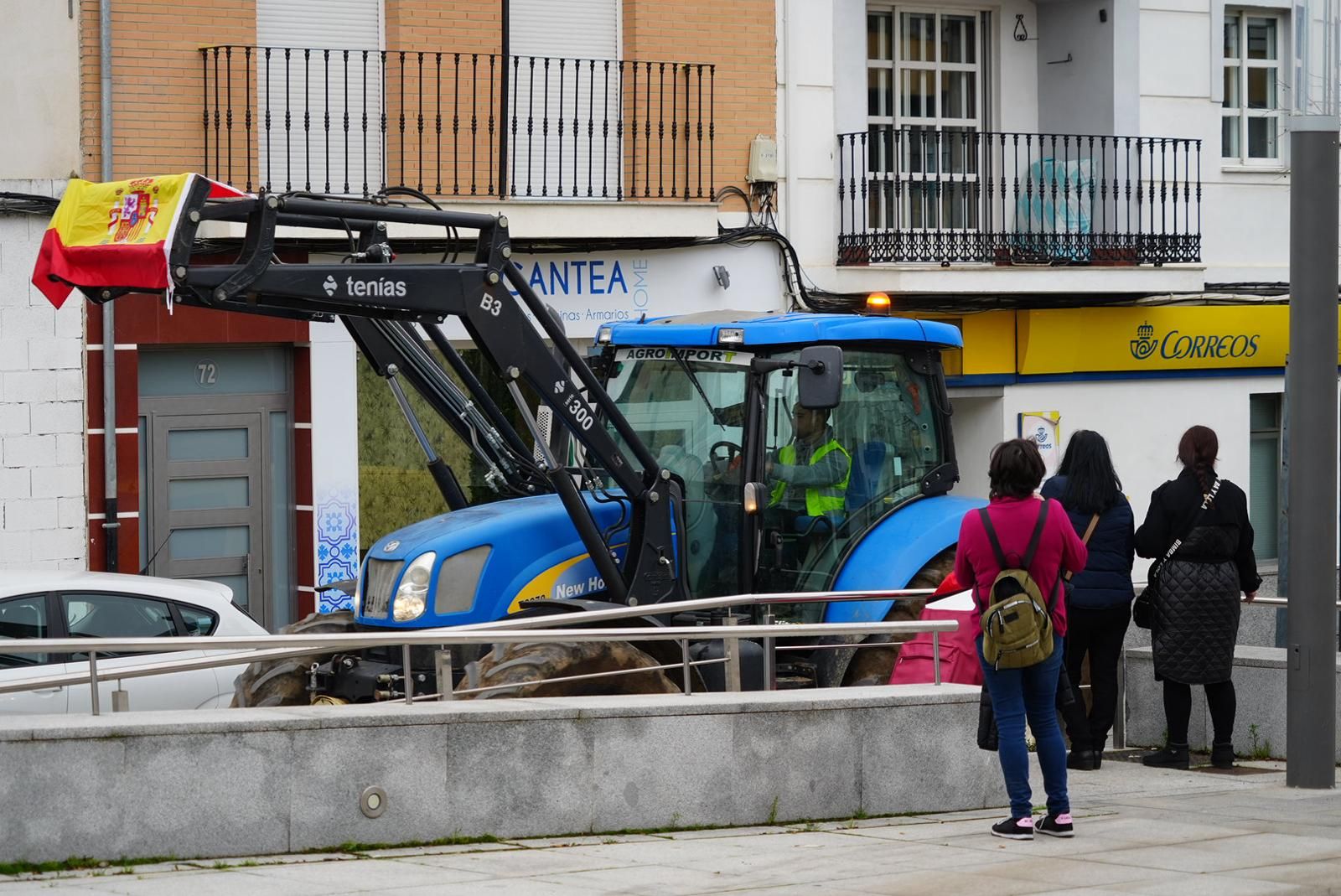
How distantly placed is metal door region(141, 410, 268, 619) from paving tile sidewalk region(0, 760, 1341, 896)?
7.93 m

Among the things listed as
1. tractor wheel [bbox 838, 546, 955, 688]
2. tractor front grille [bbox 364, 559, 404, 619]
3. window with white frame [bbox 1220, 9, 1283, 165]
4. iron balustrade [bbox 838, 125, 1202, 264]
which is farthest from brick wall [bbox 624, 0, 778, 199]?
tractor front grille [bbox 364, 559, 404, 619]

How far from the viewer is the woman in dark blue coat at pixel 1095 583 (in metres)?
9.50

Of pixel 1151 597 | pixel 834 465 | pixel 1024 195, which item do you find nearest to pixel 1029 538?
pixel 834 465

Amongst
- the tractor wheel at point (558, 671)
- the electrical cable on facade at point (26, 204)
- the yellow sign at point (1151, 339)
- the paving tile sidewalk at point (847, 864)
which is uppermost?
the electrical cable on facade at point (26, 204)

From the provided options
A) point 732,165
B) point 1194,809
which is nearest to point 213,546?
point 732,165

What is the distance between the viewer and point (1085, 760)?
9.76m

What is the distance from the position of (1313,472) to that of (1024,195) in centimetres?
954

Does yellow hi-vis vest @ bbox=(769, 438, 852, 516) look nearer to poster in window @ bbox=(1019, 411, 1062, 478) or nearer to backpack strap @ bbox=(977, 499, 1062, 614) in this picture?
backpack strap @ bbox=(977, 499, 1062, 614)

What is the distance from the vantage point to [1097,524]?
31.3 feet

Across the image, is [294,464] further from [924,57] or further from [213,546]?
[924,57]

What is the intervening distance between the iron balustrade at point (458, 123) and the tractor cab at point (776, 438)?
5.68 m

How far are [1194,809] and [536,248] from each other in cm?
878

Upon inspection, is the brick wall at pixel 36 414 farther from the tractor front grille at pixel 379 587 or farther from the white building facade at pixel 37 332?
the tractor front grille at pixel 379 587

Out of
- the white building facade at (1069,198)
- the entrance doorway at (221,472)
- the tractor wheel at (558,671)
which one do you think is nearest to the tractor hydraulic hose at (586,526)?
the tractor wheel at (558,671)
